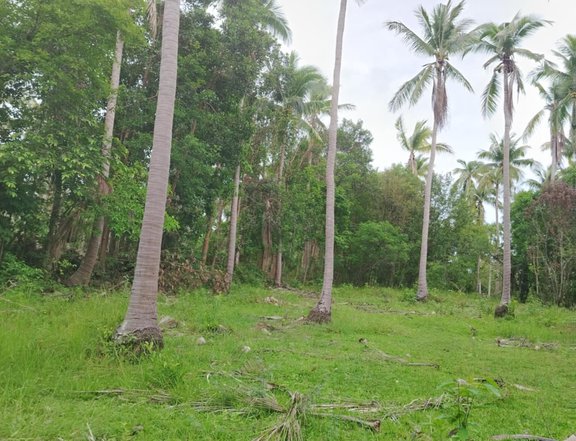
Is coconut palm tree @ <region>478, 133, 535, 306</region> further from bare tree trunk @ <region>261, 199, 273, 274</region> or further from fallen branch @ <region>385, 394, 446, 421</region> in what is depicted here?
fallen branch @ <region>385, 394, 446, 421</region>

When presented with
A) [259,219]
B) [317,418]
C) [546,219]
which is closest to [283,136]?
[259,219]

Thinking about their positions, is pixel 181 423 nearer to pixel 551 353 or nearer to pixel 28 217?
pixel 551 353

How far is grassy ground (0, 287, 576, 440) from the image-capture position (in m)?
3.27

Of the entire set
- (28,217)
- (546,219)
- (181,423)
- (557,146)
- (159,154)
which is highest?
(557,146)

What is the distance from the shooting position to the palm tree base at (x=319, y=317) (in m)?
9.68

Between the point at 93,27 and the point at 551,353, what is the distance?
11092mm

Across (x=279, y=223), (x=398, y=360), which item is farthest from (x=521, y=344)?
(x=279, y=223)

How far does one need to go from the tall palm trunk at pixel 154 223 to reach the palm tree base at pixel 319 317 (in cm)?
483

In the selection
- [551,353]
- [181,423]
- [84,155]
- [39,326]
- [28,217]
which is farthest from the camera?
[28,217]

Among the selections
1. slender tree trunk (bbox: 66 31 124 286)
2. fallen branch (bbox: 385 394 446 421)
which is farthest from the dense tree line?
fallen branch (bbox: 385 394 446 421)

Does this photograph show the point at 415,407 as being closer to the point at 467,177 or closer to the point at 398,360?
the point at 398,360

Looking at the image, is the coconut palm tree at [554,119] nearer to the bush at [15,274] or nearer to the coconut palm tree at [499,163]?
the coconut palm tree at [499,163]

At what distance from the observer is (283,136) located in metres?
18.4

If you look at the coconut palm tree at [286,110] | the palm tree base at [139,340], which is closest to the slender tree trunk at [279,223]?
the coconut palm tree at [286,110]
